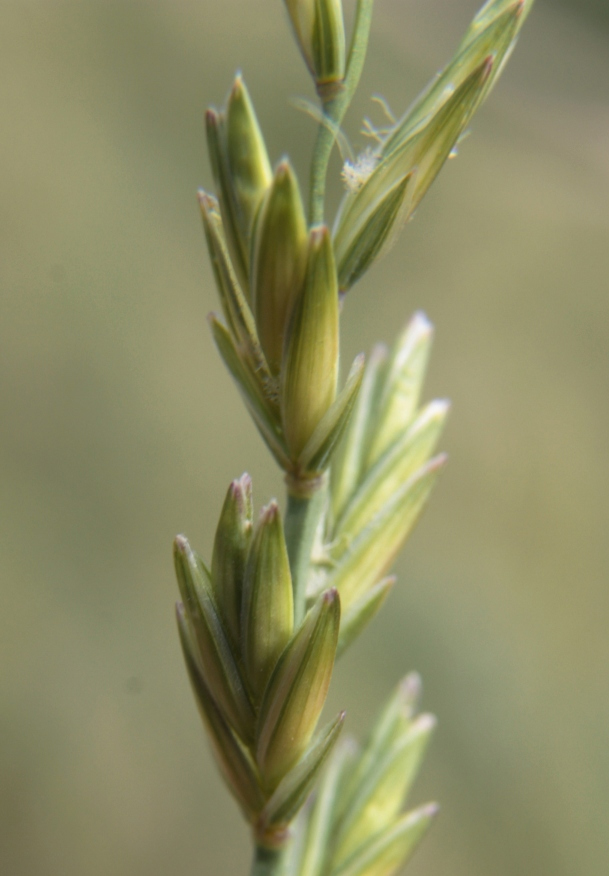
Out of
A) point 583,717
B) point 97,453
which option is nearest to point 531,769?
point 583,717

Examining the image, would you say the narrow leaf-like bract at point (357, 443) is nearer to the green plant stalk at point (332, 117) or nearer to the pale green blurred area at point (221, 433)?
the green plant stalk at point (332, 117)

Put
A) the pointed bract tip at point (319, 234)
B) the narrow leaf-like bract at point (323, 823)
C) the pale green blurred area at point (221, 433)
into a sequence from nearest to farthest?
the pointed bract tip at point (319, 234)
the narrow leaf-like bract at point (323, 823)
the pale green blurred area at point (221, 433)

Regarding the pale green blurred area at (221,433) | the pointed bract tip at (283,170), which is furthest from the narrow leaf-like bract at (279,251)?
the pale green blurred area at (221,433)

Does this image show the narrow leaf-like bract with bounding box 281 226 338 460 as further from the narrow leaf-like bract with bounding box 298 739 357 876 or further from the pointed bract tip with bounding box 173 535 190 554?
the narrow leaf-like bract with bounding box 298 739 357 876

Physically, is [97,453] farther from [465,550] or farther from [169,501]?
[465,550]

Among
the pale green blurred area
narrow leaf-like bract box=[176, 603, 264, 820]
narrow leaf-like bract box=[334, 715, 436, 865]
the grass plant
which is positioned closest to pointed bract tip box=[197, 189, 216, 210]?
the grass plant

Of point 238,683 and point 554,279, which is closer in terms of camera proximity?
point 238,683

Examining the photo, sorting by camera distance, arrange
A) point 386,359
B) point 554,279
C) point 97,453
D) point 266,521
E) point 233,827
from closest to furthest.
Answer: point 266,521 → point 386,359 → point 233,827 → point 97,453 → point 554,279
